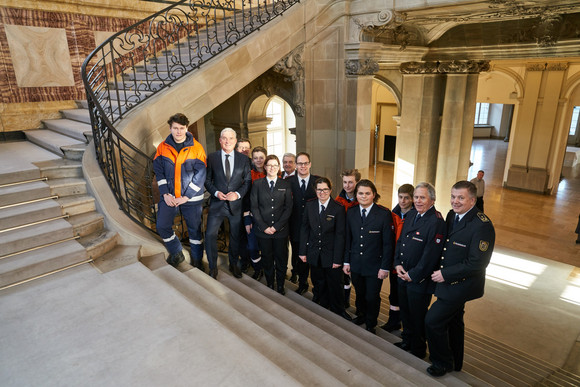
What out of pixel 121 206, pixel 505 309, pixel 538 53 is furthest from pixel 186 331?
pixel 538 53

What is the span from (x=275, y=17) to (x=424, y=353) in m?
5.89

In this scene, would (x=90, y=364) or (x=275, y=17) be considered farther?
(x=275, y=17)

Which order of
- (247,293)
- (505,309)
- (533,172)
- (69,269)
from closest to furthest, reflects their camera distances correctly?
1. (69,269)
2. (247,293)
3. (505,309)
4. (533,172)

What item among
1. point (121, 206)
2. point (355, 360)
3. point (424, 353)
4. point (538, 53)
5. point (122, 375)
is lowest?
point (424, 353)

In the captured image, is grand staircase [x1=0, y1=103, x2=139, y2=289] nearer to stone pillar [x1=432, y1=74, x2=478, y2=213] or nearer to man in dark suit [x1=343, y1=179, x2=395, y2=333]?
man in dark suit [x1=343, y1=179, x2=395, y2=333]

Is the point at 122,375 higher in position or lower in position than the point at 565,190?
higher

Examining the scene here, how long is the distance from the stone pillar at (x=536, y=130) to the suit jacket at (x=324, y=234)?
13023 millimetres

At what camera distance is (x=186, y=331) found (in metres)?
2.88

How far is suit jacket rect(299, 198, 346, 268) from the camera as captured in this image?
4133 mm

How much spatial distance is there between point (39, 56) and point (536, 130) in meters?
15.1

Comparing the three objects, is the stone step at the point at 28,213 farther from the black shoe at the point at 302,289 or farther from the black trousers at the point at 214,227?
the black shoe at the point at 302,289

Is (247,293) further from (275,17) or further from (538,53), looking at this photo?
(538,53)

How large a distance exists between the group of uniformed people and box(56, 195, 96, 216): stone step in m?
0.94

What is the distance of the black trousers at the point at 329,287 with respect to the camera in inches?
173
